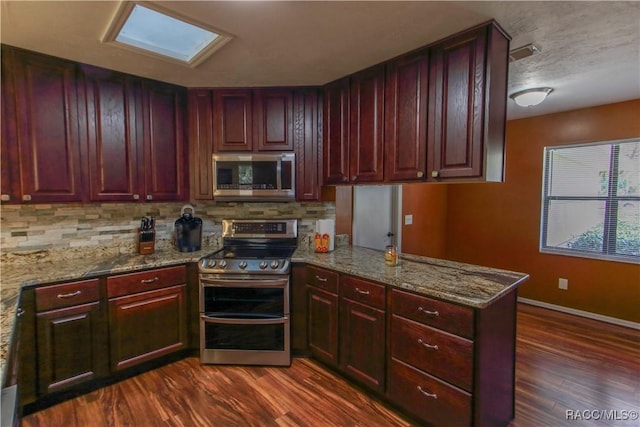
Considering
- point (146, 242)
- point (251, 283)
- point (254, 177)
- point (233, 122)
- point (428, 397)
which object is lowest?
point (428, 397)

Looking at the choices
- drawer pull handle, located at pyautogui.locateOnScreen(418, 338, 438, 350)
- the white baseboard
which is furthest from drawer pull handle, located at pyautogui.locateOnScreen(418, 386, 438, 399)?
the white baseboard

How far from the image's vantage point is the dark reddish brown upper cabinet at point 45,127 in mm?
2062

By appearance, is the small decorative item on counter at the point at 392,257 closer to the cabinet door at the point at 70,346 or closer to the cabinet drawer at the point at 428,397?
the cabinet drawer at the point at 428,397

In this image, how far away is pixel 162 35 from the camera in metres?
1.94

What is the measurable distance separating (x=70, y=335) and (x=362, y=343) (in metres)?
1.96

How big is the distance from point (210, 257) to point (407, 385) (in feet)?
5.69

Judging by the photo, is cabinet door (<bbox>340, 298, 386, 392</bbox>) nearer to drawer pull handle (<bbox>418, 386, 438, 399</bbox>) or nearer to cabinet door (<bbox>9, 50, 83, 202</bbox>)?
drawer pull handle (<bbox>418, 386, 438, 399</bbox>)

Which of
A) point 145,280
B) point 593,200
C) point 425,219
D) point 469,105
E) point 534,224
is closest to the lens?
point 469,105

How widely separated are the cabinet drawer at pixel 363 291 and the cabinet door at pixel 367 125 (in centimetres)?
80

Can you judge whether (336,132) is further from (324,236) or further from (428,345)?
(428,345)

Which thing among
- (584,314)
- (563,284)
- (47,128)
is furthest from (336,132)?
(584,314)

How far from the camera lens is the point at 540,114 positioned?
375 cm

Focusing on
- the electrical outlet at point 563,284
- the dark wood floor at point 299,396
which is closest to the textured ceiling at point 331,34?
the electrical outlet at point 563,284

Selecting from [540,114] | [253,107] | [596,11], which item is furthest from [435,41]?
[540,114]
